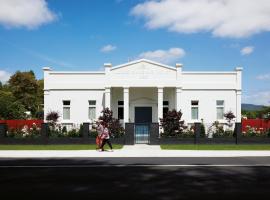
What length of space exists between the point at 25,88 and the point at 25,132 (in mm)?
46142

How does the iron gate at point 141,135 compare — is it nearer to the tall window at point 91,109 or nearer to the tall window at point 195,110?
the tall window at point 91,109

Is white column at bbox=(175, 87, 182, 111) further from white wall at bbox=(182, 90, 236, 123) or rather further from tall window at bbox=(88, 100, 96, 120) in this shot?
tall window at bbox=(88, 100, 96, 120)

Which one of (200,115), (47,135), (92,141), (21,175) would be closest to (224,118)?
(200,115)

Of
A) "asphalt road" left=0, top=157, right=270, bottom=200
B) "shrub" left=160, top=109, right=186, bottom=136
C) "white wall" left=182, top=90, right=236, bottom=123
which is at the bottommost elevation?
"asphalt road" left=0, top=157, right=270, bottom=200

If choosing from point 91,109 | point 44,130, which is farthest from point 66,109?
point 44,130

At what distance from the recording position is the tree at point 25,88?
69812 millimetres

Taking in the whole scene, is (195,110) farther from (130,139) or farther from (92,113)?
(92,113)

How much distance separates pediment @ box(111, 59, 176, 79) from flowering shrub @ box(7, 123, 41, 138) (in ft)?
23.9

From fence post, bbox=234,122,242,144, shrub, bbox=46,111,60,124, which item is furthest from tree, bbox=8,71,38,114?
fence post, bbox=234,122,242,144

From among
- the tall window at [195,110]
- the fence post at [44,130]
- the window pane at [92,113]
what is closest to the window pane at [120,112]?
the window pane at [92,113]

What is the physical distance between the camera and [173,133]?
27.5m

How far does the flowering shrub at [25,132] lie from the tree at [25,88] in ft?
141

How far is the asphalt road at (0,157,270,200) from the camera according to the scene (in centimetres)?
936

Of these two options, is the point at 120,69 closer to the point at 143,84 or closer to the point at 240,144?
the point at 143,84
